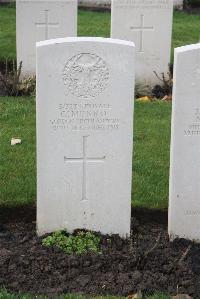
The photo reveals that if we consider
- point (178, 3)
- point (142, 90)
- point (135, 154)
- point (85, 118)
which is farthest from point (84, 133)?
point (178, 3)

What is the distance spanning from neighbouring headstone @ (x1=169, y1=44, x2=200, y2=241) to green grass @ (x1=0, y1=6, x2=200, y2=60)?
6.22 metres

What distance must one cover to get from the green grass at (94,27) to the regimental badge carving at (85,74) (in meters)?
6.07

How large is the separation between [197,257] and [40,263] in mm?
1063

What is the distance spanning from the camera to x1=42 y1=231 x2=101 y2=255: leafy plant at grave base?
15.9ft

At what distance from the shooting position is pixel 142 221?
217 inches

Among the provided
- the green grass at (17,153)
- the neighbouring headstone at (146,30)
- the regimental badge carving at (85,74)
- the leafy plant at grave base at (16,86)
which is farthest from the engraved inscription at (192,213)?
the neighbouring headstone at (146,30)

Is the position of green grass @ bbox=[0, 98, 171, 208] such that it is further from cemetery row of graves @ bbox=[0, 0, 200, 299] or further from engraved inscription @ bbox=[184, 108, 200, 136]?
engraved inscription @ bbox=[184, 108, 200, 136]

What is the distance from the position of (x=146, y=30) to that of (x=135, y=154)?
3358mm

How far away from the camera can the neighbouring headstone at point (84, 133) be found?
480 centimetres

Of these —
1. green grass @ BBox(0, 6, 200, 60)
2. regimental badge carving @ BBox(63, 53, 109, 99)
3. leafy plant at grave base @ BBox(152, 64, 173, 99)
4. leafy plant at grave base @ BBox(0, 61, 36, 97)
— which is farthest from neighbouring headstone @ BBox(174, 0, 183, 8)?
regimental badge carving @ BBox(63, 53, 109, 99)

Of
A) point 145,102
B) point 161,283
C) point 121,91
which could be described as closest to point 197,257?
point 161,283

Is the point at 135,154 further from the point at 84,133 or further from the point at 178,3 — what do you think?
the point at 178,3

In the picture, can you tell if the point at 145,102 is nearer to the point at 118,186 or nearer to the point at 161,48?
the point at 161,48

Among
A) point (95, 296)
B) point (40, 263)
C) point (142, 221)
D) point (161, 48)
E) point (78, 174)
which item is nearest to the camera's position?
point (95, 296)
